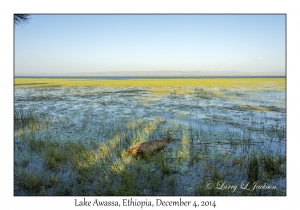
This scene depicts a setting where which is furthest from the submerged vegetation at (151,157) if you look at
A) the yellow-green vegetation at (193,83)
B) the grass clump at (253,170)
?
the yellow-green vegetation at (193,83)

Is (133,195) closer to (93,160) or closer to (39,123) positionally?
(93,160)

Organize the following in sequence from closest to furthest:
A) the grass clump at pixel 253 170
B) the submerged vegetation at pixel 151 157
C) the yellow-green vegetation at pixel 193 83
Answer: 1. the submerged vegetation at pixel 151 157
2. the grass clump at pixel 253 170
3. the yellow-green vegetation at pixel 193 83

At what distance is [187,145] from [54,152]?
3.79m

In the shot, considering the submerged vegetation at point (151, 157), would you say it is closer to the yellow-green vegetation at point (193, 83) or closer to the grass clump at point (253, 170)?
the grass clump at point (253, 170)

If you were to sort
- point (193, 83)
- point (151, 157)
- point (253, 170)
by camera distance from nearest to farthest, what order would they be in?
1. point (253, 170)
2. point (151, 157)
3. point (193, 83)

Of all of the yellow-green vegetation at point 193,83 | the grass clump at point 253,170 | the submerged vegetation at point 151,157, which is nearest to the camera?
the submerged vegetation at point 151,157

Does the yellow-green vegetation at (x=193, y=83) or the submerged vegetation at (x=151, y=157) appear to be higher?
the yellow-green vegetation at (x=193, y=83)

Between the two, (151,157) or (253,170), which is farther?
(151,157)

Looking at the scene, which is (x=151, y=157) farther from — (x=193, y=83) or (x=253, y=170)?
(x=193, y=83)

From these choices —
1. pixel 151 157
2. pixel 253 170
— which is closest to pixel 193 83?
pixel 151 157

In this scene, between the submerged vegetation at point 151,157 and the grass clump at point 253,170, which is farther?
the grass clump at point 253,170

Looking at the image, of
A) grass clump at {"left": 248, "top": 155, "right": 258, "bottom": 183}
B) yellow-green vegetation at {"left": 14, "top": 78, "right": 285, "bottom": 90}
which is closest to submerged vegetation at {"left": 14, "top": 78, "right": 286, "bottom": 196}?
grass clump at {"left": 248, "top": 155, "right": 258, "bottom": 183}

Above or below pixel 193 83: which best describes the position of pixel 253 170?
→ below

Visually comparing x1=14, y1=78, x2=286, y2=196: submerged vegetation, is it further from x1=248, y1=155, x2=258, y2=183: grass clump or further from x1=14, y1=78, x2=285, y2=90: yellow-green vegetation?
x1=14, y1=78, x2=285, y2=90: yellow-green vegetation
